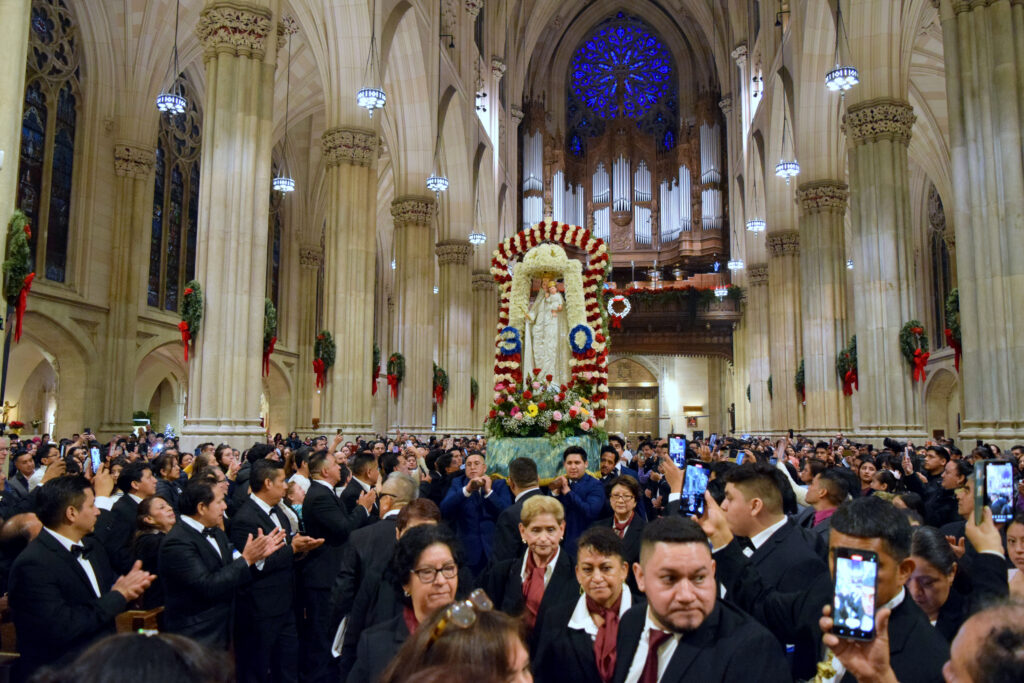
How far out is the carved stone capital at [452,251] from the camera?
2891 centimetres

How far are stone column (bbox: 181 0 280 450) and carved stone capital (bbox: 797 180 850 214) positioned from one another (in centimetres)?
1440

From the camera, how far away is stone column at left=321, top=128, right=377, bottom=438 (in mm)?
18125

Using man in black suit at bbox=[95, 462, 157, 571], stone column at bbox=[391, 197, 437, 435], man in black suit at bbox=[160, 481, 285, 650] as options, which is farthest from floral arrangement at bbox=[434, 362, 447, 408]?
man in black suit at bbox=[160, 481, 285, 650]

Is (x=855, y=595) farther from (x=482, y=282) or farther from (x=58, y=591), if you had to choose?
(x=482, y=282)

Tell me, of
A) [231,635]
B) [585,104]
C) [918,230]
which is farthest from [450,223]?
[231,635]

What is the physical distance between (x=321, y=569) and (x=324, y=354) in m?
12.8

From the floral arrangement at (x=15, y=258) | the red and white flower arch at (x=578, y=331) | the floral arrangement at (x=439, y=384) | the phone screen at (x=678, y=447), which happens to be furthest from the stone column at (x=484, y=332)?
the floral arrangement at (x=15, y=258)

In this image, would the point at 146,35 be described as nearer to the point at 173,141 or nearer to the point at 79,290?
the point at 173,141

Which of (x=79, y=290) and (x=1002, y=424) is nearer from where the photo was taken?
(x=1002, y=424)

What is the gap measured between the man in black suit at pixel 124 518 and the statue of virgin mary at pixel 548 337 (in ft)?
23.1

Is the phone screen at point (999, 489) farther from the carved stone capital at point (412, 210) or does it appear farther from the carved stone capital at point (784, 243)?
the carved stone capital at point (784, 243)

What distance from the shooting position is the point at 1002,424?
1127 cm

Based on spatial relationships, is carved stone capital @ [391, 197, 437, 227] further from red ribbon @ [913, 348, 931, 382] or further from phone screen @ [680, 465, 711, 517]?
phone screen @ [680, 465, 711, 517]

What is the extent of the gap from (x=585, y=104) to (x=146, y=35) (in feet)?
75.4
